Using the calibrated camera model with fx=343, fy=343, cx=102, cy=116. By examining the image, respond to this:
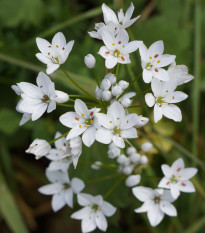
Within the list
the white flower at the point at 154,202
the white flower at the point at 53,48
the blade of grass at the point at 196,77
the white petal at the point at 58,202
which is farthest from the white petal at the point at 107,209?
the blade of grass at the point at 196,77

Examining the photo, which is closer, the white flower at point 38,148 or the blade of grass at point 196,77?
the white flower at point 38,148

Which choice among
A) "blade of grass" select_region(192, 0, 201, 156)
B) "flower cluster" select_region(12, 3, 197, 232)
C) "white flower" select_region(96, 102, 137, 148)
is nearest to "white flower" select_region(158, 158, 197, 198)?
"flower cluster" select_region(12, 3, 197, 232)

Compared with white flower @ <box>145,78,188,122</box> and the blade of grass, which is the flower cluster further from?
the blade of grass

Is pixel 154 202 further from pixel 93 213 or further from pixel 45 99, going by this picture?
pixel 45 99

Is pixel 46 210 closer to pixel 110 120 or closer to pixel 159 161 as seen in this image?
pixel 159 161

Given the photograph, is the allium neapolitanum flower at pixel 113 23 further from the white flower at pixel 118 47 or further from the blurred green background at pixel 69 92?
the blurred green background at pixel 69 92

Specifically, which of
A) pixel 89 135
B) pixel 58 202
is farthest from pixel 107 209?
pixel 89 135

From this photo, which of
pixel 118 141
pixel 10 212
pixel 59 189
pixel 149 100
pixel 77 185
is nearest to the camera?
pixel 118 141
